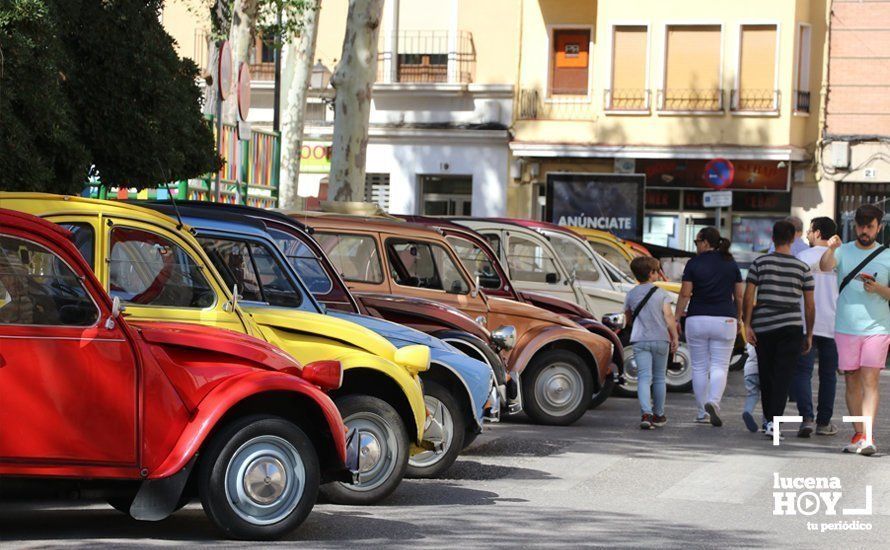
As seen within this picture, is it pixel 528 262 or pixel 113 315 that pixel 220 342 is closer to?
pixel 113 315

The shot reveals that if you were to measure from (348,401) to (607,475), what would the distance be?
304 centimetres

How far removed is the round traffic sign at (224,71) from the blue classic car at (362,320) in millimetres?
4922

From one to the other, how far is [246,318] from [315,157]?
3171cm

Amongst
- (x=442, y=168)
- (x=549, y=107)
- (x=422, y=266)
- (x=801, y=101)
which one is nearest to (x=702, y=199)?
(x=801, y=101)

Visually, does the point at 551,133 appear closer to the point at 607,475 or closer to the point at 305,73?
the point at 305,73

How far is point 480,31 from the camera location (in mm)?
40750

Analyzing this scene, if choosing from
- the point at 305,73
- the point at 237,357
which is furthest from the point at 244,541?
the point at 305,73

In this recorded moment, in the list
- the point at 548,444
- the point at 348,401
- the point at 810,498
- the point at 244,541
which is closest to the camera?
the point at 244,541

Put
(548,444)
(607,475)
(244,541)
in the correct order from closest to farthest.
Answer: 1. (244,541)
2. (607,475)
3. (548,444)

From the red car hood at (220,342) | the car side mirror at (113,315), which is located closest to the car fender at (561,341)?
the red car hood at (220,342)

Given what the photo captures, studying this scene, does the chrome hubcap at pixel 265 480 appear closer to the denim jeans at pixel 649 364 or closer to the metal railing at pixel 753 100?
the denim jeans at pixel 649 364

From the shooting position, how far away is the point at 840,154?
37719mm

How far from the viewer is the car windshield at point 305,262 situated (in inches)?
499
